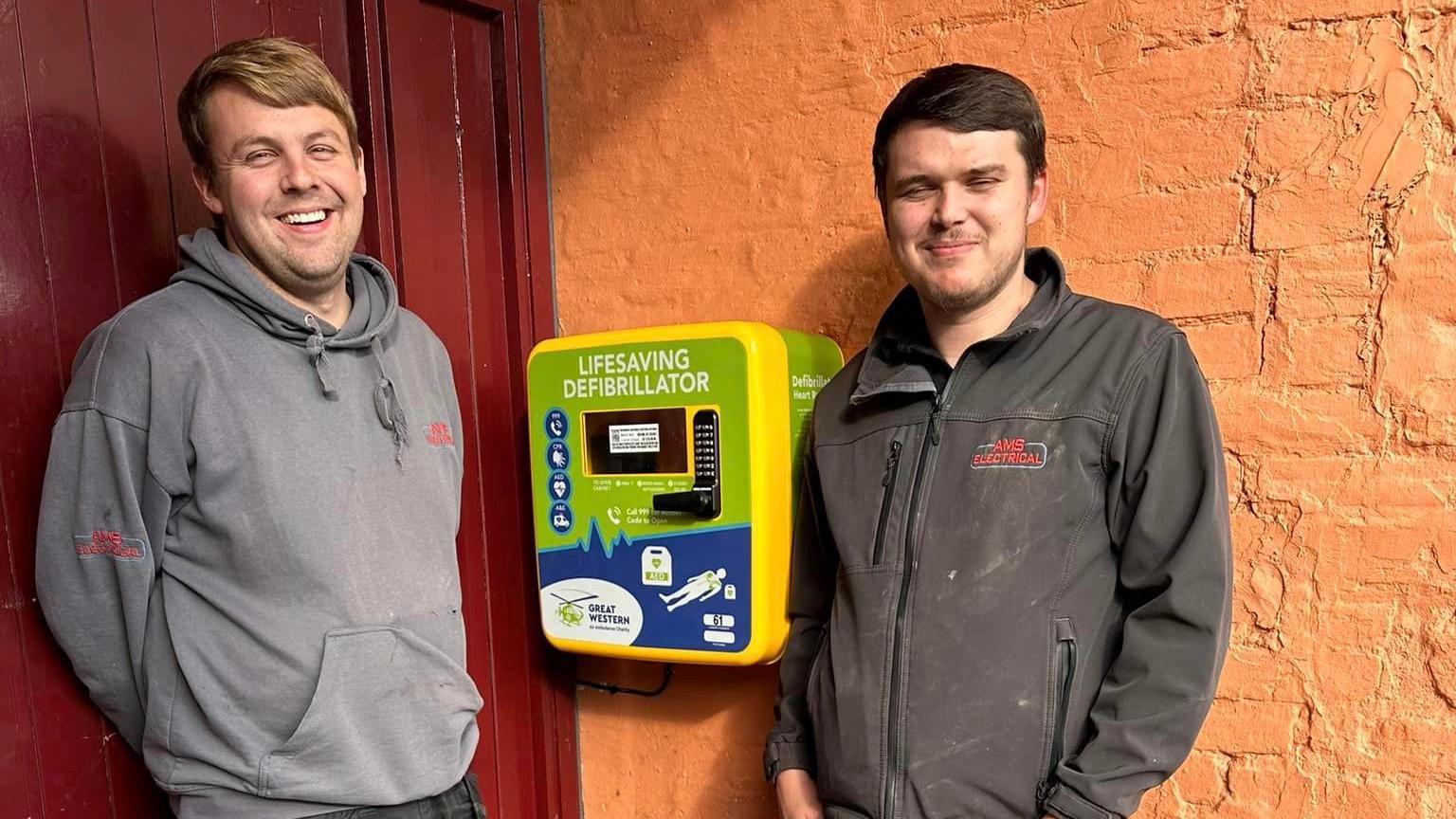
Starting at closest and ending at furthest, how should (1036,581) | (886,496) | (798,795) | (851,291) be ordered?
(1036,581) < (886,496) < (798,795) < (851,291)

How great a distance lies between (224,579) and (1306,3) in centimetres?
198

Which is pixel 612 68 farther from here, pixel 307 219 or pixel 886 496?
pixel 886 496

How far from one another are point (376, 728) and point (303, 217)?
81cm

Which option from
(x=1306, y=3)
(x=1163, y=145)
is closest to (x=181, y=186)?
(x=1163, y=145)

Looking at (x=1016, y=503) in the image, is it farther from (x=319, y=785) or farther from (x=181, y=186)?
(x=181, y=186)

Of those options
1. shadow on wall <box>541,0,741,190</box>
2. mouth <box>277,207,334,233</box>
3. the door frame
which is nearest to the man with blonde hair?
mouth <box>277,207,334,233</box>

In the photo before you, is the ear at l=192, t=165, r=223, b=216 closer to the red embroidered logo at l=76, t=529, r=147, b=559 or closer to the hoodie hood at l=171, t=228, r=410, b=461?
the hoodie hood at l=171, t=228, r=410, b=461

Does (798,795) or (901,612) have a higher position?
(901,612)

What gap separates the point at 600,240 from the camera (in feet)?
7.67

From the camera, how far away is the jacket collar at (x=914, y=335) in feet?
4.96

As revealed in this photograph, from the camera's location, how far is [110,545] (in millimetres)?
1371

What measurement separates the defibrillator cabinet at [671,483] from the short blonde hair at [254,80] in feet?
2.41

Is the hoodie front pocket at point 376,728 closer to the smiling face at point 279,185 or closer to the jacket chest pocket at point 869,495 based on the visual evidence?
the smiling face at point 279,185

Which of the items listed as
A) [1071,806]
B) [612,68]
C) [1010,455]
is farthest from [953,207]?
[612,68]
